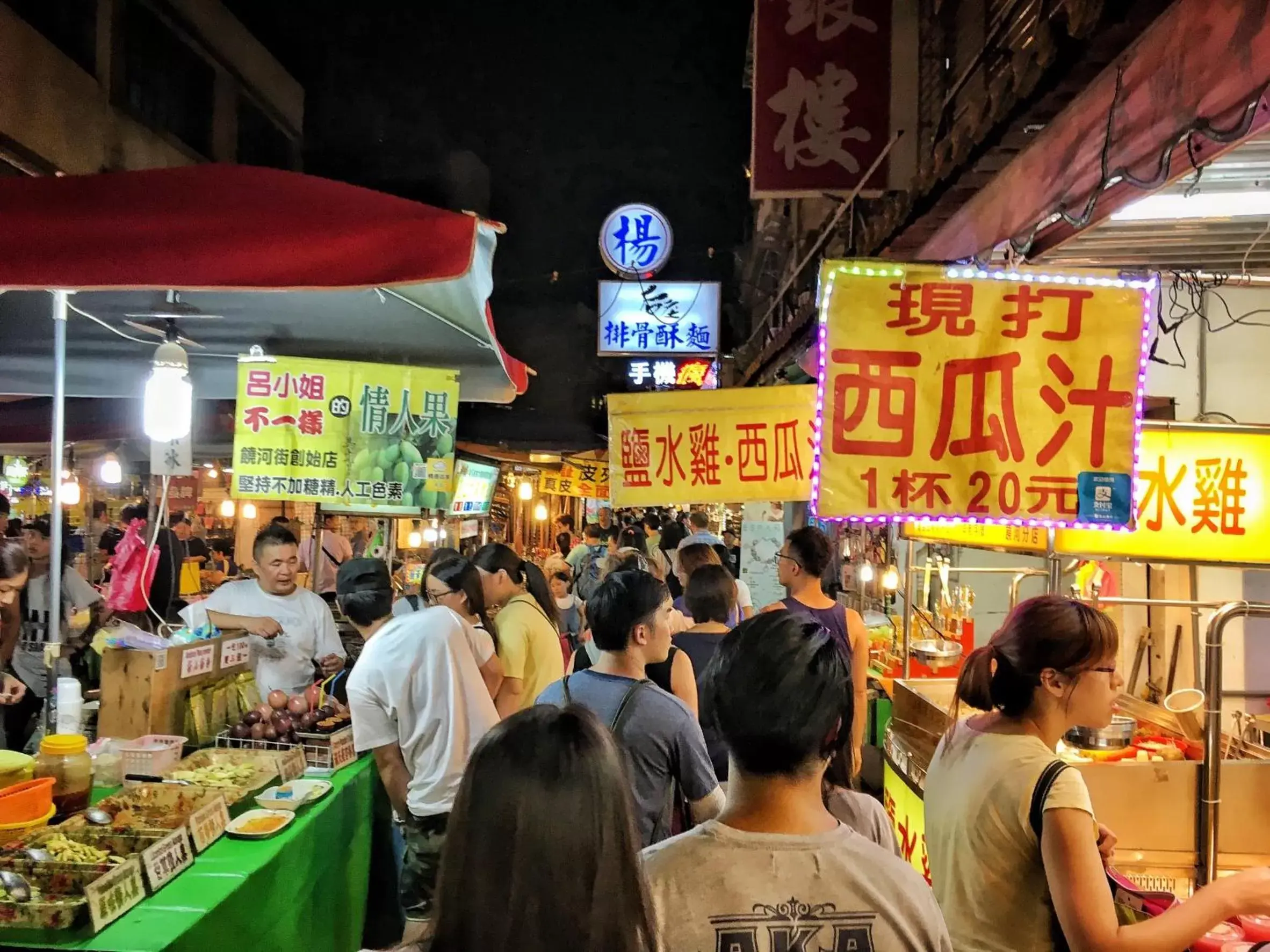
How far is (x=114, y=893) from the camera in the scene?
304cm

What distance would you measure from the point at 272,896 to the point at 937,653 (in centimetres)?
644

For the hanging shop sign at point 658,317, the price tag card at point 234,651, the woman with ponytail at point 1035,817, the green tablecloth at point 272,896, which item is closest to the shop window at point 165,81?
the hanging shop sign at point 658,317

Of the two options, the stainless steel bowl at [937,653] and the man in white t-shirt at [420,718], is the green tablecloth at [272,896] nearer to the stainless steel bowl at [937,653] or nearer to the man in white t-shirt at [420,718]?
the man in white t-shirt at [420,718]

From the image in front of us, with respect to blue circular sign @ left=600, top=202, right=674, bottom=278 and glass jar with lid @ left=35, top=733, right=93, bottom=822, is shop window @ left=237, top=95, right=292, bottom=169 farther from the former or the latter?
glass jar with lid @ left=35, top=733, right=93, bottom=822

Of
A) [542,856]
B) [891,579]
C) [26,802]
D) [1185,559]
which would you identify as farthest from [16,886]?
[891,579]

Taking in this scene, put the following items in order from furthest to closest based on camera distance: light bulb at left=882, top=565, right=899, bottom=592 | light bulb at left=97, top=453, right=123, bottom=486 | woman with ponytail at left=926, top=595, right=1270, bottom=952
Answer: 1. light bulb at left=97, top=453, right=123, bottom=486
2. light bulb at left=882, top=565, right=899, bottom=592
3. woman with ponytail at left=926, top=595, right=1270, bottom=952

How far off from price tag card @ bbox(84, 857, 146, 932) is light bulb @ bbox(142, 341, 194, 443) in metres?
2.24

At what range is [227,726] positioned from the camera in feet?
17.2

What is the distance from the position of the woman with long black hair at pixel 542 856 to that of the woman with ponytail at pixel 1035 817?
1.34 meters

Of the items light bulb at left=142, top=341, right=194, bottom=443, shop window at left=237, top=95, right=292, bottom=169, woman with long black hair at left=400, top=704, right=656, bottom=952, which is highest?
shop window at left=237, top=95, right=292, bottom=169

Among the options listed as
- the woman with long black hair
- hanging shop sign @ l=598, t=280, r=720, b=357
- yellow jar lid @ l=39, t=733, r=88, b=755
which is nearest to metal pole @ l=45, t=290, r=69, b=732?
yellow jar lid @ l=39, t=733, r=88, b=755

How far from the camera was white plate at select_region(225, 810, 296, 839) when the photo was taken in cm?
385

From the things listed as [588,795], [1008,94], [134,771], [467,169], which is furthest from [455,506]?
[467,169]

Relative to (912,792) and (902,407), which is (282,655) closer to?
(912,792)
